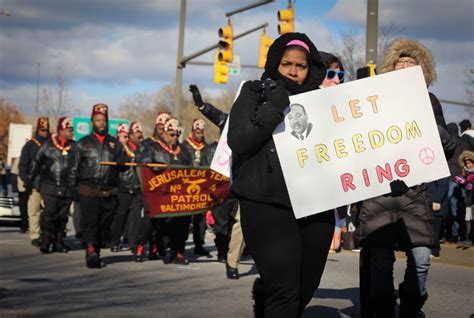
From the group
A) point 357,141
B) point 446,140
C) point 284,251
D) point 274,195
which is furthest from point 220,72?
point 284,251

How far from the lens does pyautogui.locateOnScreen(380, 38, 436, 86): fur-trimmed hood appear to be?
7.00m

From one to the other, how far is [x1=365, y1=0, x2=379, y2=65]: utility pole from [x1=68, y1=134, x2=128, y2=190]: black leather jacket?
4.10 m

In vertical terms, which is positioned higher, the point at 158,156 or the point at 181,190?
the point at 158,156

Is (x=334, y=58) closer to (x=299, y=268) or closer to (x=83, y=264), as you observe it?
(x=299, y=268)

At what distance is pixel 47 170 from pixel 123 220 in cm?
190

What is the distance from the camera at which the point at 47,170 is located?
15.5 meters

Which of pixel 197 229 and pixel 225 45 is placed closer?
pixel 197 229

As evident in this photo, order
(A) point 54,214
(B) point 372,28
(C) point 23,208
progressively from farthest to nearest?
(C) point 23,208 < (A) point 54,214 < (B) point 372,28

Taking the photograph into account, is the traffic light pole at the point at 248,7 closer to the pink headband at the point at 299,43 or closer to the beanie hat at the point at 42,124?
the beanie hat at the point at 42,124

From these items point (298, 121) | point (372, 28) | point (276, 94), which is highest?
point (372, 28)

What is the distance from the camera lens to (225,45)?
1028 inches

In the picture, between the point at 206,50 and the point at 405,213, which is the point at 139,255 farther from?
the point at 206,50

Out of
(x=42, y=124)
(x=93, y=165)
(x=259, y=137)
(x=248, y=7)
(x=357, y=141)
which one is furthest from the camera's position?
(x=248, y=7)

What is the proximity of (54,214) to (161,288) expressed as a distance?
5246 mm
